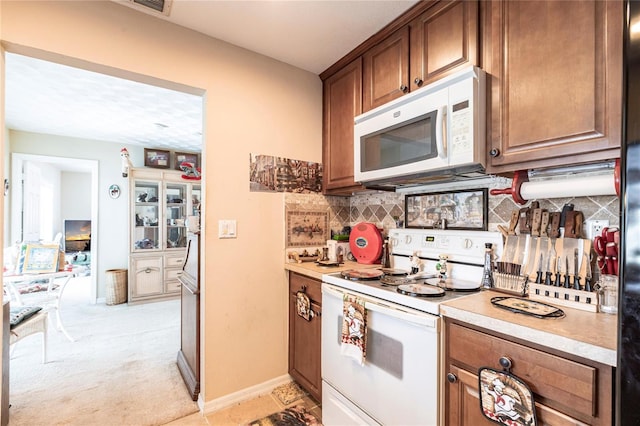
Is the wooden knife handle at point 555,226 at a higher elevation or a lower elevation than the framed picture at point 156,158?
lower

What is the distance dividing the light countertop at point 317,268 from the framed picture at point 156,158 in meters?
3.68

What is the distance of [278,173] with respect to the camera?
2.17 meters

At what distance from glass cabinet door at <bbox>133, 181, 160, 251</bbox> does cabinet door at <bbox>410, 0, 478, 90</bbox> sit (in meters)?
4.40

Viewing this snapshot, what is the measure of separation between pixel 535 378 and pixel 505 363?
83mm

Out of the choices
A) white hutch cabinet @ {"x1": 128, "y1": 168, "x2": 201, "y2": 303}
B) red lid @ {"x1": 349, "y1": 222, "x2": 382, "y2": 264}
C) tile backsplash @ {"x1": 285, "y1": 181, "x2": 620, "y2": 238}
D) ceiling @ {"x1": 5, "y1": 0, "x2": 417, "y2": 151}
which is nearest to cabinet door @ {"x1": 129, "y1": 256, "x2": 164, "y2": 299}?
white hutch cabinet @ {"x1": 128, "y1": 168, "x2": 201, "y2": 303}

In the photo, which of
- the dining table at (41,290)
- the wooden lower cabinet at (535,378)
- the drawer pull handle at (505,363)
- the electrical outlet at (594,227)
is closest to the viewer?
the wooden lower cabinet at (535,378)

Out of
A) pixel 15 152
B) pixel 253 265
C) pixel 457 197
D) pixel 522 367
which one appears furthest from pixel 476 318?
pixel 15 152

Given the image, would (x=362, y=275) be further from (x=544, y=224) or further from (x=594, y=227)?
(x=594, y=227)

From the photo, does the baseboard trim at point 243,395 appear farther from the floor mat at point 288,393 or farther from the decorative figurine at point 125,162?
the decorative figurine at point 125,162

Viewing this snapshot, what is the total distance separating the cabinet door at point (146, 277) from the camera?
4348 millimetres

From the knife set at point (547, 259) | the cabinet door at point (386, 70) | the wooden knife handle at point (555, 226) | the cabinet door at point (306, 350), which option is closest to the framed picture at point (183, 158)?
the cabinet door at point (306, 350)

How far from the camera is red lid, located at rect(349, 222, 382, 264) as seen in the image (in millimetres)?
2100

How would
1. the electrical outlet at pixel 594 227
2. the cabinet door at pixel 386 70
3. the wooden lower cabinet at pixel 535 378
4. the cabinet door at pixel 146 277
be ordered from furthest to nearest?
the cabinet door at pixel 146 277 < the cabinet door at pixel 386 70 < the electrical outlet at pixel 594 227 < the wooden lower cabinet at pixel 535 378

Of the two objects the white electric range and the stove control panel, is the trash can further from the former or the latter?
the stove control panel
